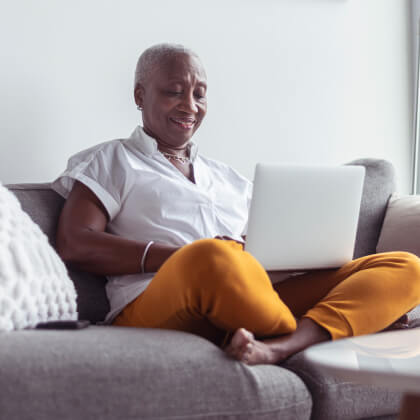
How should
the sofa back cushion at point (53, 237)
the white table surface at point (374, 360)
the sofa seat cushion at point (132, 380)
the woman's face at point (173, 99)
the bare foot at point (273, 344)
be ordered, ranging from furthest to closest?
the woman's face at point (173, 99)
the sofa back cushion at point (53, 237)
the bare foot at point (273, 344)
the sofa seat cushion at point (132, 380)
the white table surface at point (374, 360)

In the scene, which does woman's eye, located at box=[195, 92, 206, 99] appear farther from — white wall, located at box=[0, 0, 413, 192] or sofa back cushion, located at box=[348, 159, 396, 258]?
sofa back cushion, located at box=[348, 159, 396, 258]

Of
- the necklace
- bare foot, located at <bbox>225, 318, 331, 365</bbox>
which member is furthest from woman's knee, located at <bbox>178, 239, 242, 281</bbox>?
the necklace

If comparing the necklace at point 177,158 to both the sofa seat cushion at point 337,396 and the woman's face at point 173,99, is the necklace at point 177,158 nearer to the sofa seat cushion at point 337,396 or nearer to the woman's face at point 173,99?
the woman's face at point 173,99

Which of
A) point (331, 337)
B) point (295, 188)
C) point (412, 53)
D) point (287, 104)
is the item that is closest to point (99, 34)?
point (287, 104)

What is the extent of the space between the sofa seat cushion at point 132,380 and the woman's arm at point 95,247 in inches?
15.0

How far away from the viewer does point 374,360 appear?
0.96m

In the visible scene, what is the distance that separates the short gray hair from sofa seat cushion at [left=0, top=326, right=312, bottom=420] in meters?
1.03

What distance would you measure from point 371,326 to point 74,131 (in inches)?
48.0

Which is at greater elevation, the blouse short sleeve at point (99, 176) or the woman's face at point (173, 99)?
the woman's face at point (173, 99)

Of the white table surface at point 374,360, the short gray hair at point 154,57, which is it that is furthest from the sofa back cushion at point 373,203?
the white table surface at point 374,360

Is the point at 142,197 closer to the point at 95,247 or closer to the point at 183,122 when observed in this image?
the point at 95,247

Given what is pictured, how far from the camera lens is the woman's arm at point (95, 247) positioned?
1.70 metres

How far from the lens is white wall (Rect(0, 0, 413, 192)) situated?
2.12 m

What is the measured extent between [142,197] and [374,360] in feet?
3.39
